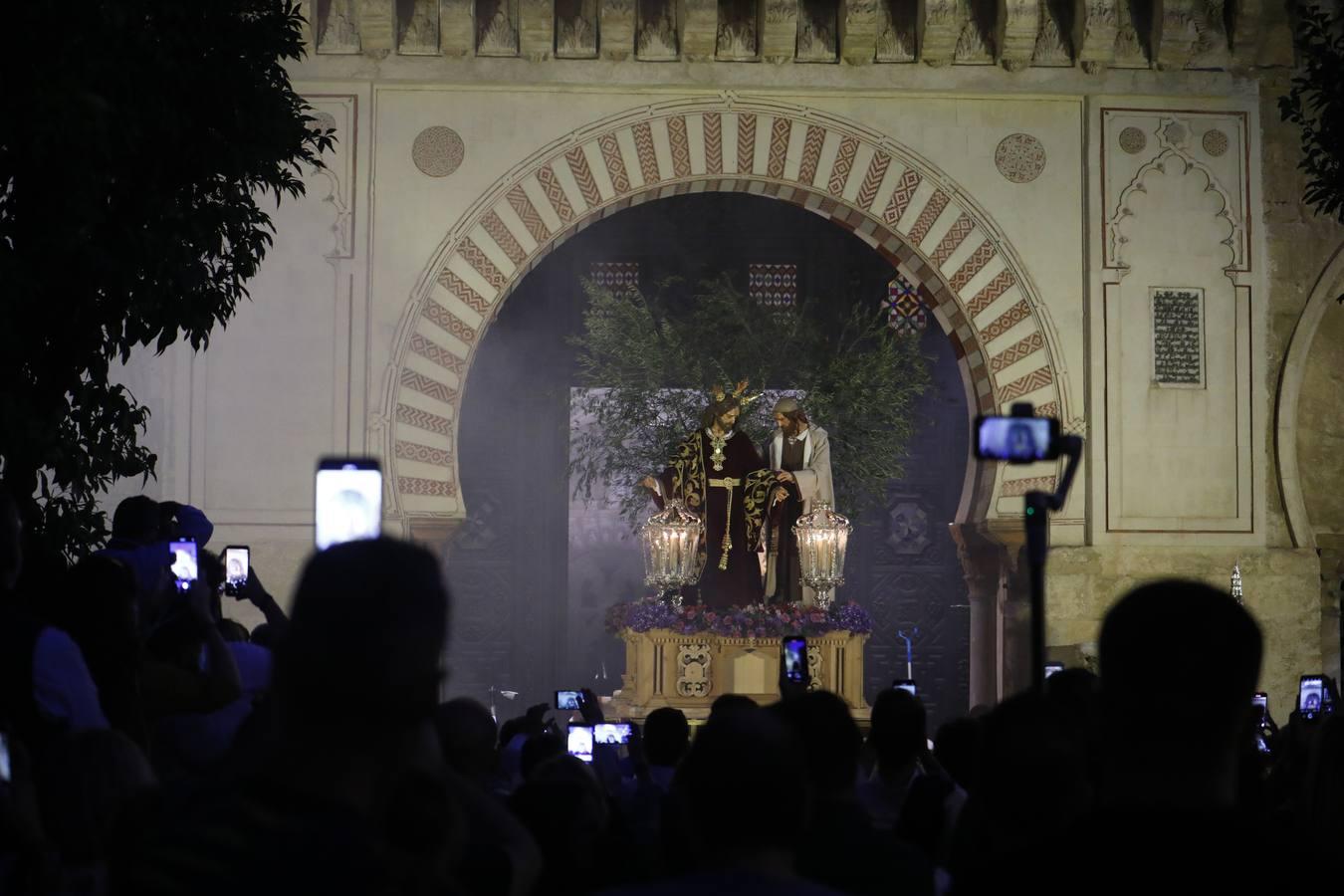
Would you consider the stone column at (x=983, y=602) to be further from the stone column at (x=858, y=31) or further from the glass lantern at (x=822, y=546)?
the stone column at (x=858, y=31)

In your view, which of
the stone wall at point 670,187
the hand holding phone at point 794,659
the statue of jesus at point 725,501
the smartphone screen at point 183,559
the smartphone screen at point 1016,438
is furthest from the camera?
the stone wall at point 670,187

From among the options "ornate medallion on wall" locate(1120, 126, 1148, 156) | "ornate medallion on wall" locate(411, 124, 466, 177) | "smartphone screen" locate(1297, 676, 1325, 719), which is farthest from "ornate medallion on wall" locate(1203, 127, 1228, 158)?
"smartphone screen" locate(1297, 676, 1325, 719)

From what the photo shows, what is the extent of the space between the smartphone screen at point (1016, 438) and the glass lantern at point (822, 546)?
6700 millimetres

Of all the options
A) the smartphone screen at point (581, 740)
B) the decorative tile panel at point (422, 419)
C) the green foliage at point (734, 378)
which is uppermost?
the green foliage at point (734, 378)

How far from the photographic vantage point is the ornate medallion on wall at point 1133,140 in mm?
12461

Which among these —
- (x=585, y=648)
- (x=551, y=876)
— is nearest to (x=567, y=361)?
(x=585, y=648)

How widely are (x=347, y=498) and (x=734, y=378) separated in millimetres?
10421

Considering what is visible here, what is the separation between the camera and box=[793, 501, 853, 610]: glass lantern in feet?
34.7

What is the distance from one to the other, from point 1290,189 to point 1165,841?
11.9 m

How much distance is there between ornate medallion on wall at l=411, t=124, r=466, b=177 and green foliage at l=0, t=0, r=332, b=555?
218 inches

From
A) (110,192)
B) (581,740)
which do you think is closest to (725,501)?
(581,740)

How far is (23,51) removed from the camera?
5.58 m

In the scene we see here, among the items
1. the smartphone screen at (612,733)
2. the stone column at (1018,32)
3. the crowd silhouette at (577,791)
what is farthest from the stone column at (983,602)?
the crowd silhouette at (577,791)

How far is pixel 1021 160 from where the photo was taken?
12.5m
